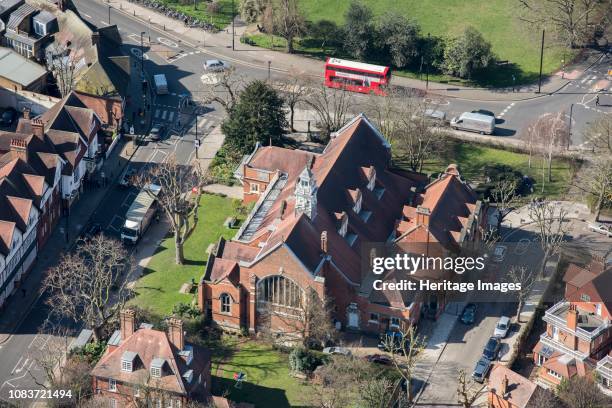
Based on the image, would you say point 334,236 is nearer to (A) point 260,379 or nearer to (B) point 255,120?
(A) point 260,379

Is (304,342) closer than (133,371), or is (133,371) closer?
(133,371)

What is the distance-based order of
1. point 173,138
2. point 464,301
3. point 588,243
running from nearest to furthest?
point 464,301
point 588,243
point 173,138

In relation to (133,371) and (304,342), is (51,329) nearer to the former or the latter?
(133,371)

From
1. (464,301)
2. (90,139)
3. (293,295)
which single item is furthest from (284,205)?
(90,139)

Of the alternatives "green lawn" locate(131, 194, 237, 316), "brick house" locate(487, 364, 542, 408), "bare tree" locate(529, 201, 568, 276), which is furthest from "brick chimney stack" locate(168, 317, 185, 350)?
"bare tree" locate(529, 201, 568, 276)

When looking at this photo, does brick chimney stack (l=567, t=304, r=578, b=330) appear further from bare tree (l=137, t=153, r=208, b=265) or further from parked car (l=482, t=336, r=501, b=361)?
bare tree (l=137, t=153, r=208, b=265)

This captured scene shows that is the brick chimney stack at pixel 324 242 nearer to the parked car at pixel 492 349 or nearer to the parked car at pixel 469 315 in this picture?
the parked car at pixel 469 315

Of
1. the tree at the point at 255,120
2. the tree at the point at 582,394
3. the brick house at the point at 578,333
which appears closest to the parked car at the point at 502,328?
the brick house at the point at 578,333

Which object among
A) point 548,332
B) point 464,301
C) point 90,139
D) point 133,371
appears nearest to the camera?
point 133,371
